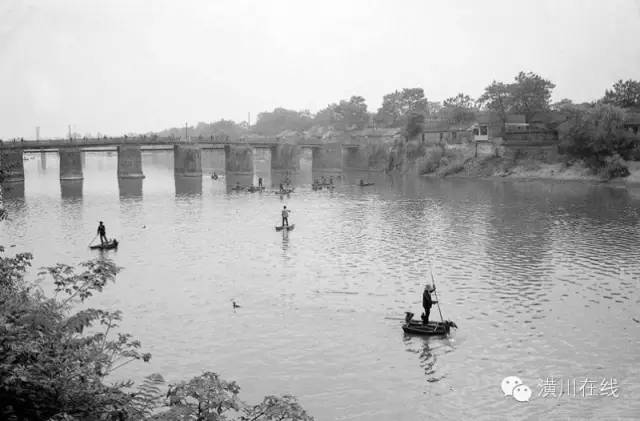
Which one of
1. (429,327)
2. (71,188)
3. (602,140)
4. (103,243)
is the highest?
(602,140)

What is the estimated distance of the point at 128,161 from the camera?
373 feet

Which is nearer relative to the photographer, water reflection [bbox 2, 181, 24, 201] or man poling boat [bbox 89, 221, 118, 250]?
man poling boat [bbox 89, 221, 118, 250]

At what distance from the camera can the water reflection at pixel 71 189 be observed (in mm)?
82925

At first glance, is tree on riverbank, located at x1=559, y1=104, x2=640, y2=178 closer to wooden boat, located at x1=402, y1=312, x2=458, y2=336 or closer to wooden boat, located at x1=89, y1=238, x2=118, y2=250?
wooden boat, located at x1=89, y1=238, x2=118, y2=250

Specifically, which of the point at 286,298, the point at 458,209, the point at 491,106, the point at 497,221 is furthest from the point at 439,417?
the point at 491,106

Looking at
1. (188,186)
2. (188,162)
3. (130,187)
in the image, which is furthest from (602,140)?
(188,162)

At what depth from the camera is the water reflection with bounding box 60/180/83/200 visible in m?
82.9

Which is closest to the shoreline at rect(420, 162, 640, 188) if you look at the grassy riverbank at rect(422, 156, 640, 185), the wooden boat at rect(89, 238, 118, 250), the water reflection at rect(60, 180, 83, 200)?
the grassy riverbank at rect(422, 156, 640, 185)

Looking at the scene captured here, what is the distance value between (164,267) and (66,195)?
182 ft

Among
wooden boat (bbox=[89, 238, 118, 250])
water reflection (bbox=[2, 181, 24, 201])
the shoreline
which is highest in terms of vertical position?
the shoreline

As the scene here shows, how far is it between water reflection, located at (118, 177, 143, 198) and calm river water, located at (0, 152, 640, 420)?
77.7 feet

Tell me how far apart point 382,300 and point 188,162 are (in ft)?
319

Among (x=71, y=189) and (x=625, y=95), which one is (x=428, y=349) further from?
(x=625, y=95)

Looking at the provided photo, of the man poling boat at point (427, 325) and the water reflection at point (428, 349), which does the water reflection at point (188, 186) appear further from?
the water reflection at point (428, 349)
